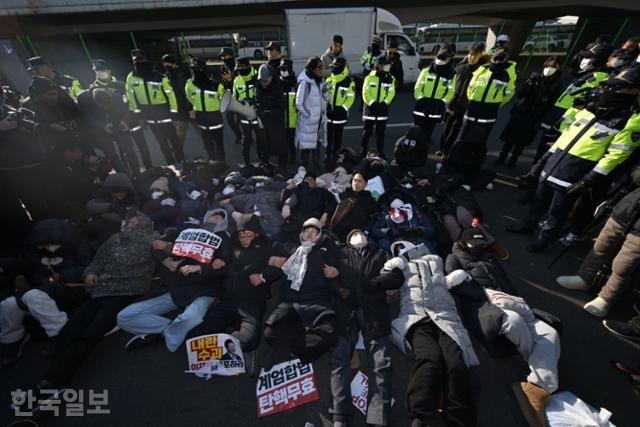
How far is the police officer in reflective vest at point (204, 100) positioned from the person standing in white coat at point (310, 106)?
193cm

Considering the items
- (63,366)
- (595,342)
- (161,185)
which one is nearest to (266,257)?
(63,366)

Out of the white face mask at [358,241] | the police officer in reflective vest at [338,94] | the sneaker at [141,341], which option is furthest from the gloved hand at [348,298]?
the police officer in reflective vest at [338,94]

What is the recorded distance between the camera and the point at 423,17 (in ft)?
55.6

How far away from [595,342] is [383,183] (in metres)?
3.79

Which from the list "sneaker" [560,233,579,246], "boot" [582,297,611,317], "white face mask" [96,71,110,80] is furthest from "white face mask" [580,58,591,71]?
"white face mask" [96,71,110,80]

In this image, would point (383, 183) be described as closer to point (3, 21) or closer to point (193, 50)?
point (3, 21)

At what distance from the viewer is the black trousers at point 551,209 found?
14.4 feet

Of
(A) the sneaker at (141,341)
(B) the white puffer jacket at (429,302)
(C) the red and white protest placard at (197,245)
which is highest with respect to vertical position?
(C) the red and white protest placard at (197,245)

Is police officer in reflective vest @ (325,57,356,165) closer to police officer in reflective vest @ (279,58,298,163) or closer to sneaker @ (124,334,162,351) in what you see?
police officer in reflective vest @ (279,58,298,163)

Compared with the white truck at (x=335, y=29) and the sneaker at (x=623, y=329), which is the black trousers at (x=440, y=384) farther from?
the white truck at (x=335, y=29)

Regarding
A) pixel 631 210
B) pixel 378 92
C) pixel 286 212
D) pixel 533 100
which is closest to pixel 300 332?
pixel 286 212

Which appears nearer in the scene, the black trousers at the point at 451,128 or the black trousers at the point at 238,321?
the black trousers at the point at 238,321

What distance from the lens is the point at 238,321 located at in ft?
12.3

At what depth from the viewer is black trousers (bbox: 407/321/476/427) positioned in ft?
8.51
